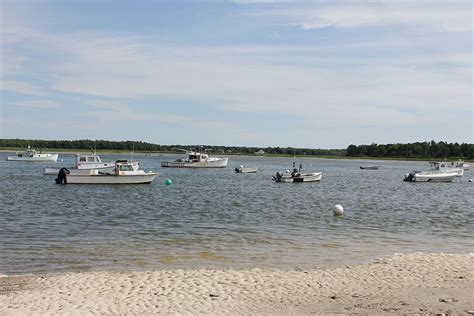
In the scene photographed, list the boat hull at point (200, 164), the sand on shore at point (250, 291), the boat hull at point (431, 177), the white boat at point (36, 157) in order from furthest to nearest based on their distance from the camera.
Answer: the white boat at point (36, 157), the boat hull at point (200, 164), the boat hull at point (431, 177), the sand on shore at point (250, 291)

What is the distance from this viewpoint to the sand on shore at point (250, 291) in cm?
1177

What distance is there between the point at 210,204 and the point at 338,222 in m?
12.3

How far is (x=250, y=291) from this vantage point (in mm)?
13484

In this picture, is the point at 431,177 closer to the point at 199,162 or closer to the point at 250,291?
the point at 199,162

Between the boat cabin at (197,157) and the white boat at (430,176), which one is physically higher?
the boat cabin at (197,157)

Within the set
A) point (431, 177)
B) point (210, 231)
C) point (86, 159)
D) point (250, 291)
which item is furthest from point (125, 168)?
point (250, 291)

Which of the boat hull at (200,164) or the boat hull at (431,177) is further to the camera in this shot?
the boat hull at (200,164)

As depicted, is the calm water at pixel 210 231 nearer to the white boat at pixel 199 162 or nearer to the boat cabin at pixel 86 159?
the boat cabin at pixel 86 159

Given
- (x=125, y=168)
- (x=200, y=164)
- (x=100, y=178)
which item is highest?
(x=125, y=168)

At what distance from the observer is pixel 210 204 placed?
3991cm

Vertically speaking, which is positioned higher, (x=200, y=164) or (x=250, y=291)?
(x=200, y=164)

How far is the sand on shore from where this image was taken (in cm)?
1177

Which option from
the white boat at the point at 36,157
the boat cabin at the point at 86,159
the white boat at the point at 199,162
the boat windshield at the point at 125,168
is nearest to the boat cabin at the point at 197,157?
the white boat at the point at 199,162

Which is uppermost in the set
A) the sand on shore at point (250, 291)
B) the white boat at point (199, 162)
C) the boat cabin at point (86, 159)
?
the boat cabin at point (86, 159)
